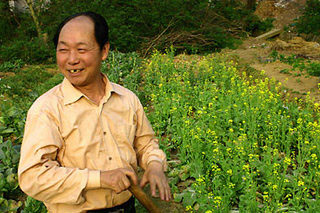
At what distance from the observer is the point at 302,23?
13.5 m

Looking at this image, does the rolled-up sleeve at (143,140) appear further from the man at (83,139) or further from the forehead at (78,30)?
the forehead at (78,30)

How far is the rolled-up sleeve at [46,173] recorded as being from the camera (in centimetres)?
162

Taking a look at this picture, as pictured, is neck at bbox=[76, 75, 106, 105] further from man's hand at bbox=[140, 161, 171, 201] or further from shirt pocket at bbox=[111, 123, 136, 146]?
man's hand at bbox=[140, 161, 171, 201]

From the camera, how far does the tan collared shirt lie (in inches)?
64.9

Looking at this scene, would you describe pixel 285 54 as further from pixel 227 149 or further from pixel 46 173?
pixel 46 173

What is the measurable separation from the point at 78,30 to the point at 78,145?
0.61 m

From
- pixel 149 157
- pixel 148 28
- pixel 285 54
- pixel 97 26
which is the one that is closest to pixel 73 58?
pixel 97 26

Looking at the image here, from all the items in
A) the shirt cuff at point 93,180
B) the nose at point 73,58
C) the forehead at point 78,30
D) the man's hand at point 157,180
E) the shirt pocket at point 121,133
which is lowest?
the man's hand at point 157,180

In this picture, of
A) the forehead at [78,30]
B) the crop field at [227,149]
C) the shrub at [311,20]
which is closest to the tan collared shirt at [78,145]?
the forehead at [78,30]

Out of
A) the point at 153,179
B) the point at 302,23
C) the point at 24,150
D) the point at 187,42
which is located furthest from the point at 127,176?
the point at 302,23

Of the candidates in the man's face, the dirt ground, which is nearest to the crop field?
the dirt ground

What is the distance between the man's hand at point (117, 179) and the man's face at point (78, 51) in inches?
22.2

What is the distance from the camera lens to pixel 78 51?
6.13 feet

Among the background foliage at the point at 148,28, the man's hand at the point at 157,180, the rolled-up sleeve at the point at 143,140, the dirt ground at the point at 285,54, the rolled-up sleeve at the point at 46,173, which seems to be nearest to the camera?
the rolled-up sleeve at the point at 46,173
